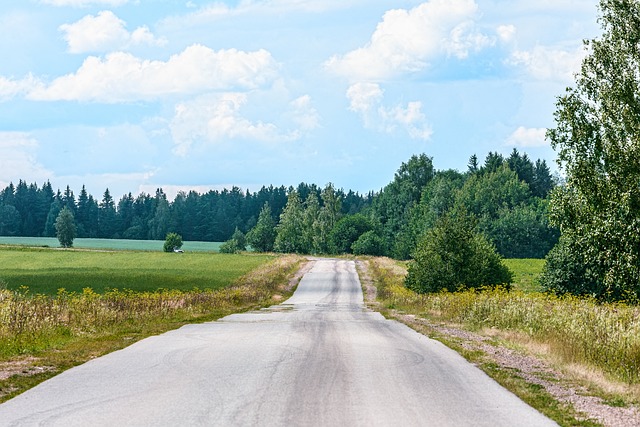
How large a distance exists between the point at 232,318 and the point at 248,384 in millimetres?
20587

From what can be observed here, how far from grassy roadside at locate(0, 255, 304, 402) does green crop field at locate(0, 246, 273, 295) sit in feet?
40.3

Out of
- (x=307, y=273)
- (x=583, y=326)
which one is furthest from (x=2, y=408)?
(x=307, y=273)

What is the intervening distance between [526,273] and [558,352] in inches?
2805

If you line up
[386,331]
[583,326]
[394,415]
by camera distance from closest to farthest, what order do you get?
[394,415]
[583,326]
[386,331]

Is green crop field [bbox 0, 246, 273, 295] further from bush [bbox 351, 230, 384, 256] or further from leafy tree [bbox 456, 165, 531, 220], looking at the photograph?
leafy tree [bbox 456, 165, 531, 220]

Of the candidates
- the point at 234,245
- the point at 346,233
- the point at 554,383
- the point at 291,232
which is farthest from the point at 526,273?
the point at 234,245

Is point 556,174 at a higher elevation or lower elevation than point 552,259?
higher

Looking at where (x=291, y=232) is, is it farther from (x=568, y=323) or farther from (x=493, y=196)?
(x=568, y=323)

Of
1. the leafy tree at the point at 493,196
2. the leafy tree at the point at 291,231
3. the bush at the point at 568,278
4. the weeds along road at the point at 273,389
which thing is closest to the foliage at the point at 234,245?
the leafy tree at the point at 291,231

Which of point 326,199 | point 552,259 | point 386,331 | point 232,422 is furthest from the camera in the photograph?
point 326,199

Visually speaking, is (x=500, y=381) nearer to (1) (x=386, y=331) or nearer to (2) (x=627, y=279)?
(1) (x=386, y=331)

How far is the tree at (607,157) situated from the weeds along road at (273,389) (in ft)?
54.8

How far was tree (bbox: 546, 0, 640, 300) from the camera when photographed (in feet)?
105

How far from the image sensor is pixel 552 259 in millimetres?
51406
